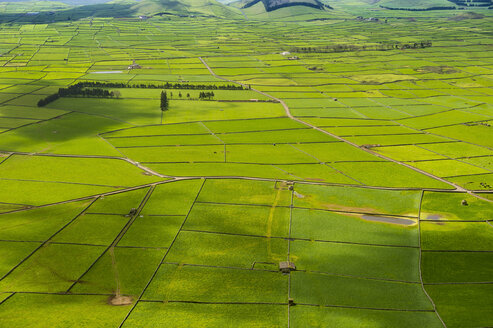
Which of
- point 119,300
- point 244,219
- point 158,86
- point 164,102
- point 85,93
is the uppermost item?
point 85,93

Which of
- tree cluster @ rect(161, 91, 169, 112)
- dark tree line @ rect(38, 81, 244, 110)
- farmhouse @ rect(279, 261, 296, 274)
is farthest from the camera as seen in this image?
dark tree line @ rect(38, 81, 244, 110)

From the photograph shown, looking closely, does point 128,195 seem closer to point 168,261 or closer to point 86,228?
point 86,228

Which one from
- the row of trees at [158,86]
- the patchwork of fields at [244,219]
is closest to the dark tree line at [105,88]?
the row of trees at [158,86]

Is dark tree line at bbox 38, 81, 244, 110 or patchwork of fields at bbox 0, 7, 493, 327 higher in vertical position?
dark tree line at bbox 38, 81, 244, 110

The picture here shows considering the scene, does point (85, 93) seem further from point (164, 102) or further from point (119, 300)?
point (119, 300)

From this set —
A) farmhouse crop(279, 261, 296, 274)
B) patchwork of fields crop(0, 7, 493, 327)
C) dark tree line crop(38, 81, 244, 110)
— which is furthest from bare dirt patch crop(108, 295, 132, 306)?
dark tree line crop(38, 81, 244, 110)

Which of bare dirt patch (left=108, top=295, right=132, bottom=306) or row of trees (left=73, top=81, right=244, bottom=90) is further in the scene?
row of trees (left=73, top=81, right=244, bottom=90)

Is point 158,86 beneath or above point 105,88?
beneath

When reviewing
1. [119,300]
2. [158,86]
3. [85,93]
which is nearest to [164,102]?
[158,86]

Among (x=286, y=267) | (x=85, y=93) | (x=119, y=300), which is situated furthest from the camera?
(x=85, y=93)

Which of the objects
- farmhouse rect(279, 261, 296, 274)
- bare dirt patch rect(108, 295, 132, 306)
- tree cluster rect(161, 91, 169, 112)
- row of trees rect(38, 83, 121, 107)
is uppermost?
row of trees rect(38, 83, 121, 107)

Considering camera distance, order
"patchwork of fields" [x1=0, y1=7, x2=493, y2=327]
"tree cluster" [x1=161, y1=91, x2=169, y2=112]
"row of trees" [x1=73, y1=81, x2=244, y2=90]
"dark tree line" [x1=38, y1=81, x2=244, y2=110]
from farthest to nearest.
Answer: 1. "row of trees" [x1=73, y1=81, x2=244, y2=90]
2. "dark tree line" [x1=38, y1=81, x2=244, y2=110]
3. "tree cluster" [x1=161, y1=91, x2=169, y2=112]
4. "patchwork of fields" [x1=0, y1=7, x2=493, y2=327]

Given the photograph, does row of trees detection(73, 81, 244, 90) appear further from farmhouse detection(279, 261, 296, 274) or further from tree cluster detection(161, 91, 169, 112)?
farmhouse detection(279, 261, 296, 274)
